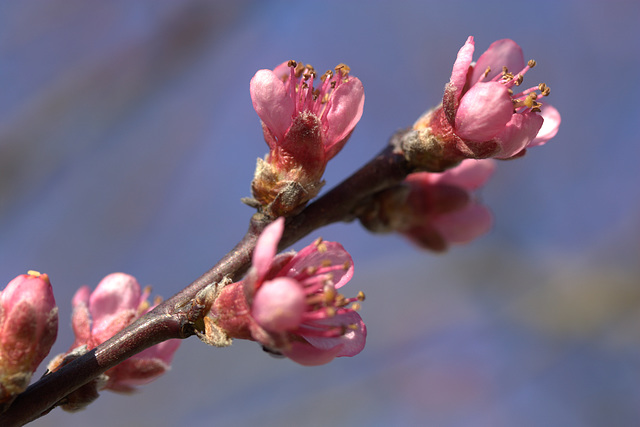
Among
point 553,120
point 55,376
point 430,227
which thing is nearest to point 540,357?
point 430,227

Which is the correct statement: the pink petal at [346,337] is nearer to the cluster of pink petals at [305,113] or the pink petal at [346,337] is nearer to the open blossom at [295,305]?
the open blossom at [295,305]

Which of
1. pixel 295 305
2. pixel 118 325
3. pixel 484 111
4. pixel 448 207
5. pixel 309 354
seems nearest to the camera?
pixel 295 305

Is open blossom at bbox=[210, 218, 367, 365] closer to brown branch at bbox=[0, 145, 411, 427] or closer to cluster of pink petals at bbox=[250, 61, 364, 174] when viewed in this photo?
brown branch at bbox=[0, 145, 411, 427]

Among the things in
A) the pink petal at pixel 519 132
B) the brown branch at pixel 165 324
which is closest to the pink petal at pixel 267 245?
the brown branch at pixel 165 324

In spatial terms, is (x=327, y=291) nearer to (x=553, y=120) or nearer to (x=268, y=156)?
(x=268, y=156)

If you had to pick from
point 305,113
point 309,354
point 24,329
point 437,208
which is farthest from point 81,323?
point 437,208

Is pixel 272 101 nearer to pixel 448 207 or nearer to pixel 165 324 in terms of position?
pixel 165 324
